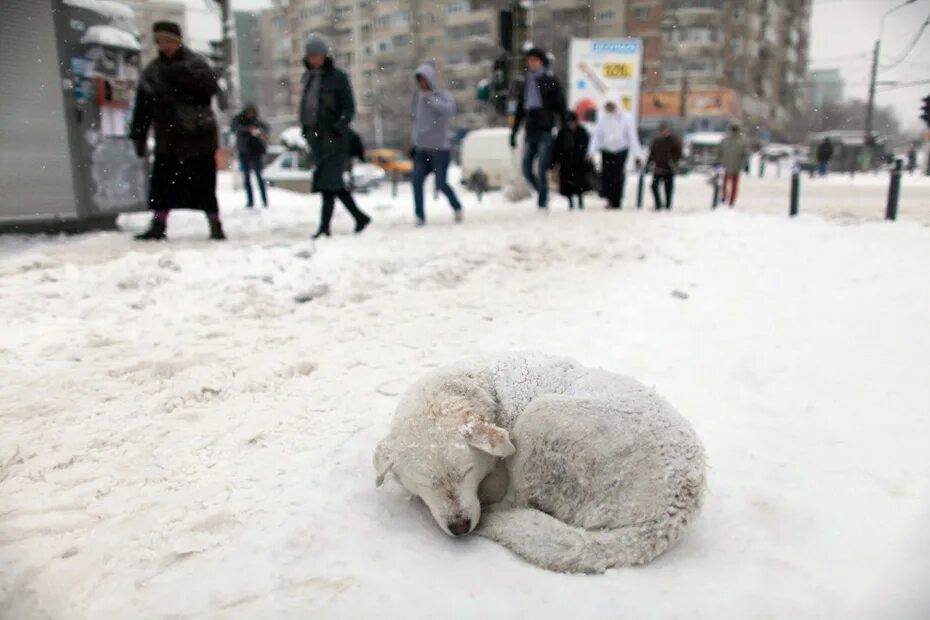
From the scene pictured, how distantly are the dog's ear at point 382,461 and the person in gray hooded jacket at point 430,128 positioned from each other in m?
6.36

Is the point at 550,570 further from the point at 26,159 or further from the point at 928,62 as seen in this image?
the point at 26,159

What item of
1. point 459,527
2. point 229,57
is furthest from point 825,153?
point 229,57

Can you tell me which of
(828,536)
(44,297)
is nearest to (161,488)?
(828,536)

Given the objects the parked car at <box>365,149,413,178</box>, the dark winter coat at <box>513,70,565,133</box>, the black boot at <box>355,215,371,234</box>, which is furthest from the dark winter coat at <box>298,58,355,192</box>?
the parked car at <box>365,149,413,178</box>

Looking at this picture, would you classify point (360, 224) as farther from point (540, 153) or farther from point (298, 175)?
point (298, 175)

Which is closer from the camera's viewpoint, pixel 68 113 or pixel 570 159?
pixel 68 113

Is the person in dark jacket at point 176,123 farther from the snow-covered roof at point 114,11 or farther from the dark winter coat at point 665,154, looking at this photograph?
the dark winter coat at point 665,154

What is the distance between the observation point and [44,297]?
4191 mm

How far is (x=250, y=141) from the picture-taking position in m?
10.1

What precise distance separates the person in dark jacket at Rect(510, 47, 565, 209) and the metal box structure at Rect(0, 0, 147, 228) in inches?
208

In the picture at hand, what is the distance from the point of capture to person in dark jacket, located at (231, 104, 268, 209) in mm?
10172

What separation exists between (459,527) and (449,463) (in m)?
0.21

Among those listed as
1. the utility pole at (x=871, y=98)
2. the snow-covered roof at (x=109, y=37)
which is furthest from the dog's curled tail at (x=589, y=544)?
the snow-covered roof at (x=109, y=37)

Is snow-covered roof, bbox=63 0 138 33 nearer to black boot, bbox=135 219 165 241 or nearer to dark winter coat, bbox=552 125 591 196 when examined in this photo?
black boot, bbox=135 219 165 241
